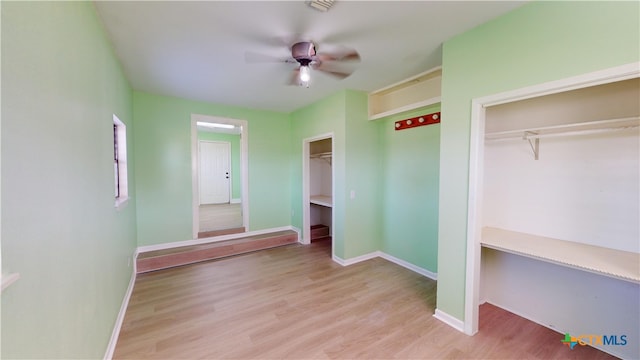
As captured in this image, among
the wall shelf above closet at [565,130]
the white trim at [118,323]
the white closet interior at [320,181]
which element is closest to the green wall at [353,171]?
the white closet interior at [320,181]

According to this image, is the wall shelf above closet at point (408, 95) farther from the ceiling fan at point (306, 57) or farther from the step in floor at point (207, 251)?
the step in floor at point (207, 251)

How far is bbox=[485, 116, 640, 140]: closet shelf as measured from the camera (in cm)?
167

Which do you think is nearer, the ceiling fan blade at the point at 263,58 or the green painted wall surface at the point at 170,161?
the ceiling fan blade at the point at 263,58

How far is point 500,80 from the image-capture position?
6.10 feet

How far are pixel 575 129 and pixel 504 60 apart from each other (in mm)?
870

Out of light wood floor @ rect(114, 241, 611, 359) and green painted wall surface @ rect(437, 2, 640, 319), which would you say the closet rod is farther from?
light wood floor @ rect(114, 241, 611, 359)

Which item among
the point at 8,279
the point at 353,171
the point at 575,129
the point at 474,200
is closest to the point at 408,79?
the point at 353,171

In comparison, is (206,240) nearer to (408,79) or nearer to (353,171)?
(353,171)

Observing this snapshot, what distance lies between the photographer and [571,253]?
1762 mm

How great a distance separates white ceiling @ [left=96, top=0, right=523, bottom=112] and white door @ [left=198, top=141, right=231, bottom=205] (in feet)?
15.8

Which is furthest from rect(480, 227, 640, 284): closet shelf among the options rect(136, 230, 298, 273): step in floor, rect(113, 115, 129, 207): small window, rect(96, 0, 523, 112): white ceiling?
rect(113, 115, 129, 207): small window

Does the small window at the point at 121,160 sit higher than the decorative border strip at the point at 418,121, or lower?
lower

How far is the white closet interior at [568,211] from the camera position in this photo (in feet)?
A: 5.70

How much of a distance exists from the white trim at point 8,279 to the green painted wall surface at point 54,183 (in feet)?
0.09
